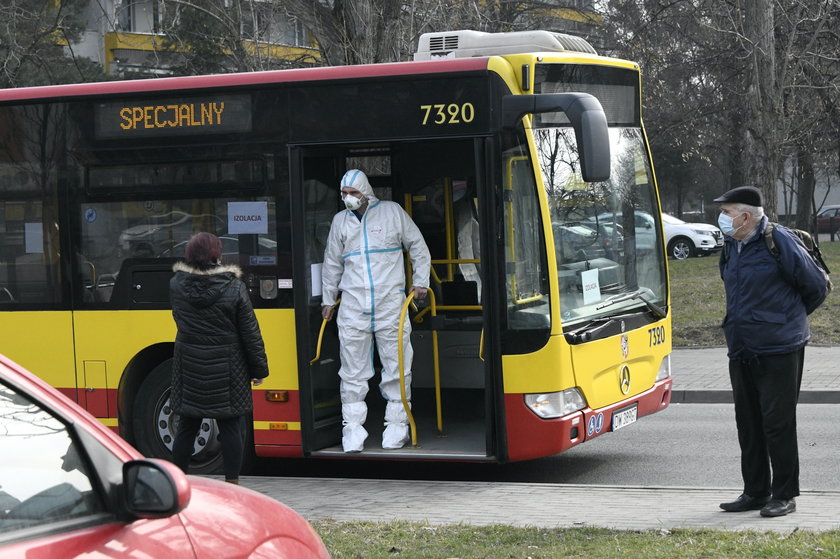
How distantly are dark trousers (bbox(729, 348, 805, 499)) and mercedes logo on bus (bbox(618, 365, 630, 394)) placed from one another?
1.67 metres

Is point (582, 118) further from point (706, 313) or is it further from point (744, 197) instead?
point (706, 313)

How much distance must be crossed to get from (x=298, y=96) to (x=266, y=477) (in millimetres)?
2652

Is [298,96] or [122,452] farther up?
[298,96]

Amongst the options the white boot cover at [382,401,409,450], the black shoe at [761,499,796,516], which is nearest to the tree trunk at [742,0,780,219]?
the white boot cover at [382,401,409,450]

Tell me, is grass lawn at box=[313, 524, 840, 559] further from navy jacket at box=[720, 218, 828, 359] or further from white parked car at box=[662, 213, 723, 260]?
white parked car at box=[662, 213, 723, 260]

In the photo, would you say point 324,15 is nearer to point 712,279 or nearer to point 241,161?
point 241,161

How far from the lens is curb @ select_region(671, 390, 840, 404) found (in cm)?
1227

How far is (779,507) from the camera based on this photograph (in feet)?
22.6

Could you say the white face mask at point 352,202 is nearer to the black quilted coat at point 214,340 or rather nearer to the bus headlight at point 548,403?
the black quilted coat at point 214,340

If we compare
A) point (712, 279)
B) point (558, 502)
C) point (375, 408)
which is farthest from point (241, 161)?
point (712, 279)

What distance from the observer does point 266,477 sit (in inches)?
356

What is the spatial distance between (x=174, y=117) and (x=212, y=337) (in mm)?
2179

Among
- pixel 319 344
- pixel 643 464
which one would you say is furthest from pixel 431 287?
pixel 643 464

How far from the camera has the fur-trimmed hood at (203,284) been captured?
746 centimetres
